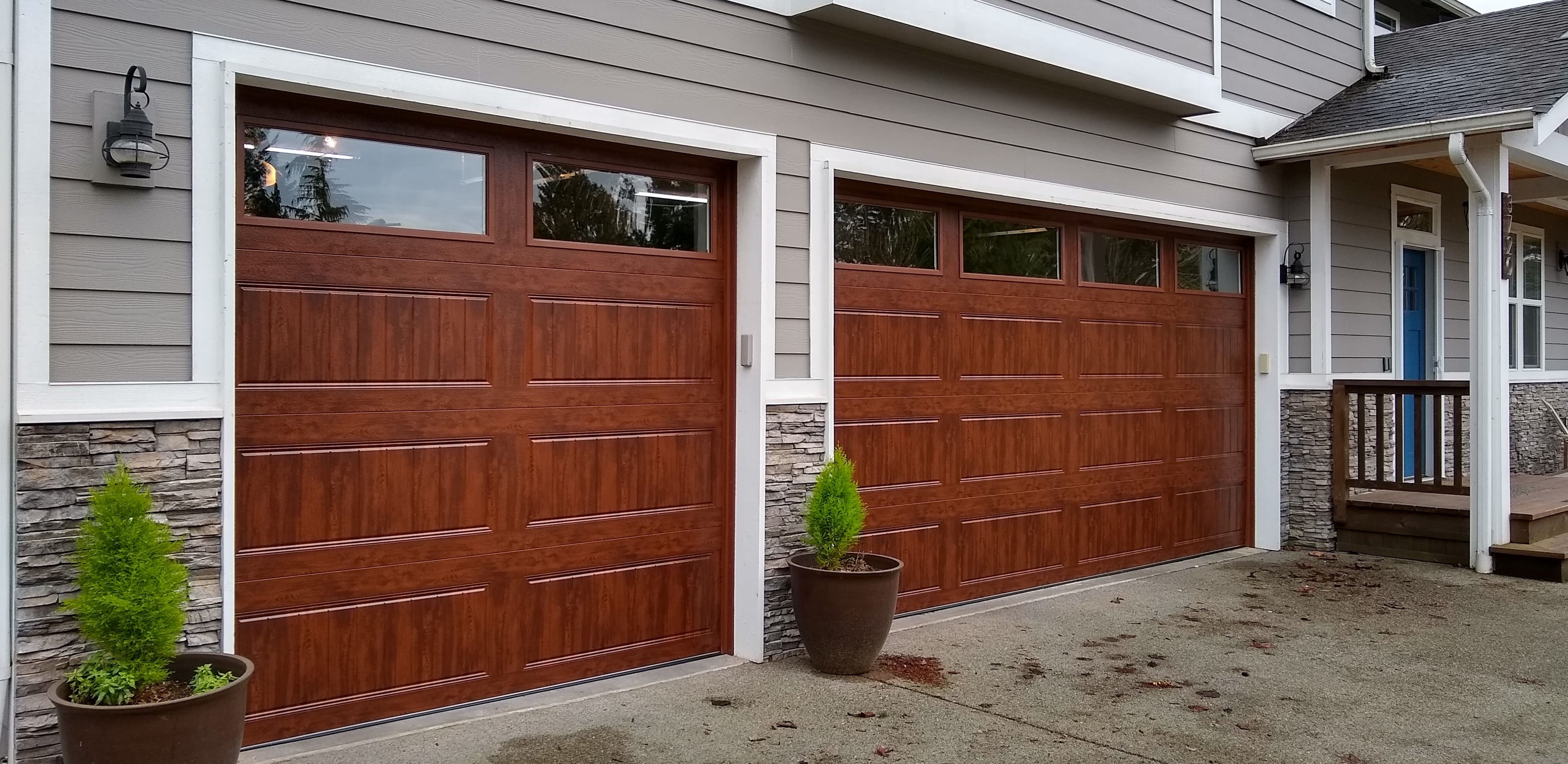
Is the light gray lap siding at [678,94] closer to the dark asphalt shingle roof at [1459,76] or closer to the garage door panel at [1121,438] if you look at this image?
the dark asphalt shingle roof at [1459,76]

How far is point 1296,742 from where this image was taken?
407 centimetres

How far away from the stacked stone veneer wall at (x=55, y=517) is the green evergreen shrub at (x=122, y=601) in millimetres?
196

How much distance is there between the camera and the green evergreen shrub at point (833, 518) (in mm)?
4816

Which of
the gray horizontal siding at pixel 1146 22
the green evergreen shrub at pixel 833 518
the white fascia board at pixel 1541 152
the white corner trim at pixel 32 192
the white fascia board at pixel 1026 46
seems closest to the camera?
the white corner trim at pixel 32 192

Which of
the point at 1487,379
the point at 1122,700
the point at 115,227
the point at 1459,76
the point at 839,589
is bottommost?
the point at 1122,700

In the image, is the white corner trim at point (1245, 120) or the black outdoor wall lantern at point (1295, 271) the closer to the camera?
the white corner trim at point (1245, 120)

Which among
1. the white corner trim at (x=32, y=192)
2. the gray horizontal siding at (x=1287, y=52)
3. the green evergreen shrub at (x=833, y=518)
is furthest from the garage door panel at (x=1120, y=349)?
the white corner trim at (x=32, y=192)

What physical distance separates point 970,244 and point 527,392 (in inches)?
113

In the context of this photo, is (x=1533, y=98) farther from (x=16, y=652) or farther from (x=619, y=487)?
(x=16, y=652)

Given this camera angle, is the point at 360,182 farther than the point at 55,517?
Yes

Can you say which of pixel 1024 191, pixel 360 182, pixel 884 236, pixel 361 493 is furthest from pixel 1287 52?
pixel 361 493

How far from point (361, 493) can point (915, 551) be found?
3022 mm

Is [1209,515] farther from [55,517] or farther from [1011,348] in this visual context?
[55,517]

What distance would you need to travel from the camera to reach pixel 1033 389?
660 centimetres
